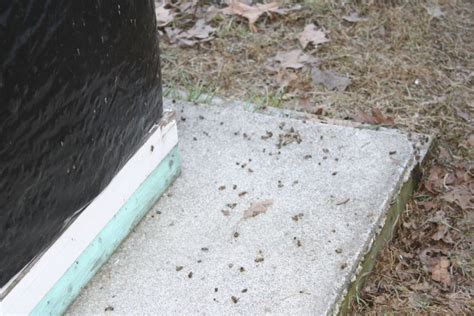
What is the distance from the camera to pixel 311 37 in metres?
4.06

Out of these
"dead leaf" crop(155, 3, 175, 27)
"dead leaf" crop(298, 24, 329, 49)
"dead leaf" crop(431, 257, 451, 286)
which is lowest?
"dead leaf" crop(298, 24, 329, 49)

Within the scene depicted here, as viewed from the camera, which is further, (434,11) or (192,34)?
(434,11)

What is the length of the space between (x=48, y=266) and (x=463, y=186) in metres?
1.75

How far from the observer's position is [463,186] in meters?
3.04

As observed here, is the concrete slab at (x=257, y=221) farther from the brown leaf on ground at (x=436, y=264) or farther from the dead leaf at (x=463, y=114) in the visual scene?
the dead leaf at (x=463, y=114)

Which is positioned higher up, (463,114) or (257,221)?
(257,221)

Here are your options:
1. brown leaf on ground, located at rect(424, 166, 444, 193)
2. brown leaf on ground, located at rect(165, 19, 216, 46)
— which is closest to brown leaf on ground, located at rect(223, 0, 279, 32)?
brown leaf on ground, located at rect(165, 19, 216, 46)

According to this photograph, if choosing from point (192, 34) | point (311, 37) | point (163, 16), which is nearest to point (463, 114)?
point (311, 37)

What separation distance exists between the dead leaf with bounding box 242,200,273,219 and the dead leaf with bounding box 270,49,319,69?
1338 millimetres

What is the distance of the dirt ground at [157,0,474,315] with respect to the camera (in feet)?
8.77

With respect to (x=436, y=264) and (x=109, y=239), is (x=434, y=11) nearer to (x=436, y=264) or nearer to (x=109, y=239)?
(x=436, y=264)

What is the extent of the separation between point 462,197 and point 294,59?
1.29 m

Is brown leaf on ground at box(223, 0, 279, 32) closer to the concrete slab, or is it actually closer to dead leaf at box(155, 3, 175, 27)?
dead leaf at box(155, 3, 175, 27)

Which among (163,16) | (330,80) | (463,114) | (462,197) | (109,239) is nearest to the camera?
(109,239)
